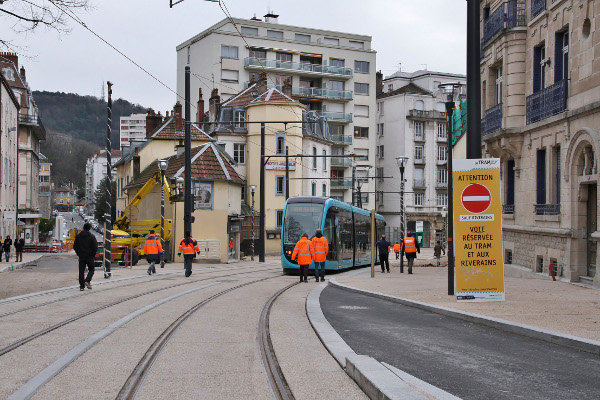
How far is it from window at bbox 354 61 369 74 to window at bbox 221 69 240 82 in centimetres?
1283

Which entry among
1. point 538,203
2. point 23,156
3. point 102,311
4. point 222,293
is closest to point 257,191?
point 23,156

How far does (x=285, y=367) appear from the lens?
8180mm

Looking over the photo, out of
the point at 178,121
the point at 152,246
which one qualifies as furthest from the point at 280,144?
the point at 152,246

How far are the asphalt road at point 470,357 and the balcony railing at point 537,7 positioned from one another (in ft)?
44.8

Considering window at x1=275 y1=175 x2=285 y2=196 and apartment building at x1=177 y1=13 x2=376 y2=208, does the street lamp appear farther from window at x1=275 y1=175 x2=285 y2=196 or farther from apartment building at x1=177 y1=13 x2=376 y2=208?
apartment building at x1=177 y1=13 x2=376 y2=208

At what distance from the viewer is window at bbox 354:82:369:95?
247 feet

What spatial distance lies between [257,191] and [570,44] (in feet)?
128

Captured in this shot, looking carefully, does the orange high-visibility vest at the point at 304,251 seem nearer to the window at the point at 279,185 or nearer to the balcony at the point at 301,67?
the window at the point at 279,185

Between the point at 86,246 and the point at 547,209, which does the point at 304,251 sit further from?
the point at 86,246

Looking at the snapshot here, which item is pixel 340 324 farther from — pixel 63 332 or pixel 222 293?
pixel 222 293

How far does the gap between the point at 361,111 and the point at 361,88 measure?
7.75ft

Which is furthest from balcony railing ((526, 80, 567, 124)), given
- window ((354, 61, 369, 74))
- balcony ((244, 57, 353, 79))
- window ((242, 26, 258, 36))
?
window ((354, 61, 369, 74))

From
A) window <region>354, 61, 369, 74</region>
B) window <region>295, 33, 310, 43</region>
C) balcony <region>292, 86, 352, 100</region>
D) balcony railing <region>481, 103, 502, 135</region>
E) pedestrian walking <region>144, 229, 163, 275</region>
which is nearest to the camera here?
balcony railing <region>481, 103, 502, 135</region>

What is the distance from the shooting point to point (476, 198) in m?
14.8
